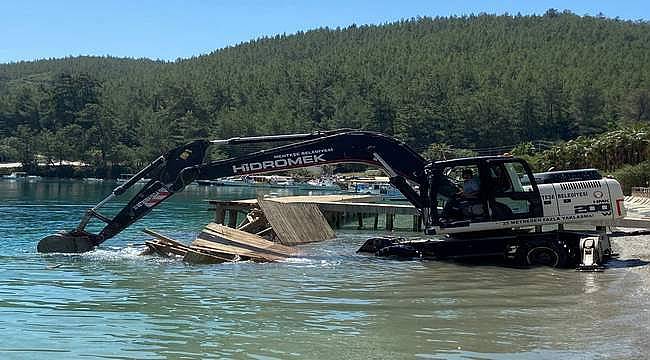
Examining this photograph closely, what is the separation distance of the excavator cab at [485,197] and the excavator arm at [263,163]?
117cm

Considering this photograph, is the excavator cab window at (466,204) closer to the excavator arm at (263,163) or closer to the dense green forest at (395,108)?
the excavator arm at (263,163)

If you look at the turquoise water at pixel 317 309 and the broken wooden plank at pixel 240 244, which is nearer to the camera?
the turquoise water at pixel 317 309

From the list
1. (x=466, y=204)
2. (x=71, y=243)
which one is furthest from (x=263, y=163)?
(x=71, y=243)

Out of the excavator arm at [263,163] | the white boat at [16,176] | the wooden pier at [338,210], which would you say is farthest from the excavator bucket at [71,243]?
Answer: the white boat at [16,176]

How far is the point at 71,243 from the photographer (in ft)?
79.7

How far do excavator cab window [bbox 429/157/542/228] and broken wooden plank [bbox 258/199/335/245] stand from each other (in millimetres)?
9237

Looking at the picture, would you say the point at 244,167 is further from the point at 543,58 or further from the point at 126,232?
the point at 543,58

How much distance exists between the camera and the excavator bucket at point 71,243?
2427 cm

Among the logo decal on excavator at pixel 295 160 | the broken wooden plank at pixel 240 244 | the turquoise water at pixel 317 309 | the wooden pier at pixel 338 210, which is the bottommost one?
the turquoise water at pixel 317 309

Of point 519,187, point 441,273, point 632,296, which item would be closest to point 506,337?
point 632,296

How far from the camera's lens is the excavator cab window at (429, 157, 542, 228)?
20469mm

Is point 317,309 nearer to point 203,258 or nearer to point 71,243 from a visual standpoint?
point 203,258

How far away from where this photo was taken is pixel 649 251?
22875mm

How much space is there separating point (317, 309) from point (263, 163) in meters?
9.02
